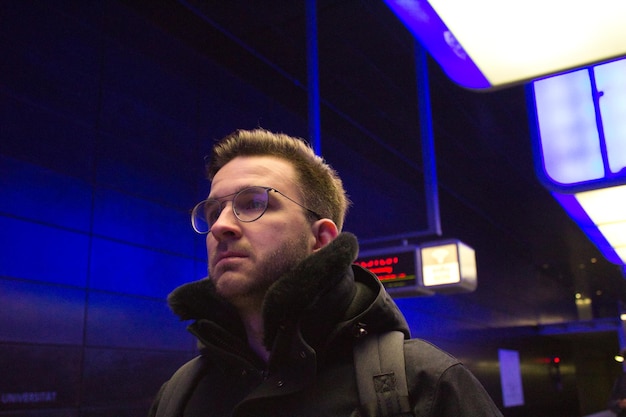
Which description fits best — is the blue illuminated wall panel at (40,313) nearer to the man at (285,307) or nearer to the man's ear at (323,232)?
the man at (285,307)

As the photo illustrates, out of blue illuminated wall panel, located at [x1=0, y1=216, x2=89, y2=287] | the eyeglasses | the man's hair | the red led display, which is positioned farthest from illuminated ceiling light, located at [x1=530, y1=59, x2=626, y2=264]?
the red led display

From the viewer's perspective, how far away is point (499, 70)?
2.10m

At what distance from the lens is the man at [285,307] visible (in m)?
1.22

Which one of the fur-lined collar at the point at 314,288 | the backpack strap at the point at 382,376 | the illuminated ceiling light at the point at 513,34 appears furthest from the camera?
the illuminated ceiling light at the point at 513,34

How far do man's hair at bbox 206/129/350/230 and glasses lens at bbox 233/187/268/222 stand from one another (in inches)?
4.7

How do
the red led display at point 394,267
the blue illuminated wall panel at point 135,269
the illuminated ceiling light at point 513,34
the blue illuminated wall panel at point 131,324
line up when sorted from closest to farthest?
the illuminated ceiling light at point 513,34, the blue illuminated wall panel at point 131,324, the blue illuminated wall panel at point 135,269, the red led display at point 394,267

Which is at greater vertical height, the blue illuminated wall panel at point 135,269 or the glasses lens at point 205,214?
the blue illuminated wall panel at point 135,269

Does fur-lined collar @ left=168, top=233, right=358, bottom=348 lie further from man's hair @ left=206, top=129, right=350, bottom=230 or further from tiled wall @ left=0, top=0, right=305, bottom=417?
tiled wall @ left=0, top=0, right=305, bottom=417

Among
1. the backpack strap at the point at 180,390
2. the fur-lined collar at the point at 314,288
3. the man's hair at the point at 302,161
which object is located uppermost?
the man's hair at the point at 302,161

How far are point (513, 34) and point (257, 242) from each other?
115cm

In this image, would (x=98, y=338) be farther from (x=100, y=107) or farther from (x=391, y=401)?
(x=391, y=401)

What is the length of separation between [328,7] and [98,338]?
490 centimetres

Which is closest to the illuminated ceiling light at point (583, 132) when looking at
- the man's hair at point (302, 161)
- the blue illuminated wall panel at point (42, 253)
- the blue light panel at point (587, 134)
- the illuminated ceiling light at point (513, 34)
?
the blue light panel at point (587, 134)

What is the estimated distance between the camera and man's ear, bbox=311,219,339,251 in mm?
1472
